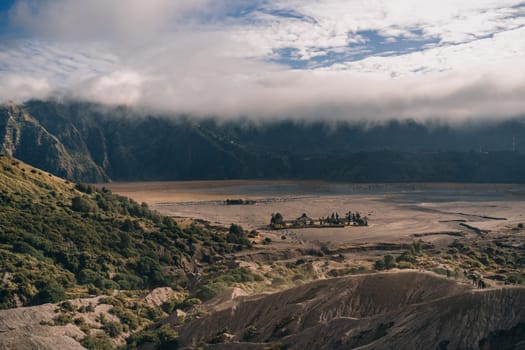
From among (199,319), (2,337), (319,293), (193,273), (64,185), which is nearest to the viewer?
(2,337)

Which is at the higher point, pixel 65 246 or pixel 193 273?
pixel 65 246

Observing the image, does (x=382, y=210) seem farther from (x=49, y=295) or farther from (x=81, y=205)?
(x=49, y=295)

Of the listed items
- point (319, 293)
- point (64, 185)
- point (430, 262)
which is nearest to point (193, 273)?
point (430, 262)

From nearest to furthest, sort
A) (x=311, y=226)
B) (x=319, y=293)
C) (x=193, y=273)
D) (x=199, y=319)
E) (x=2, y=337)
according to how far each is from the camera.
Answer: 1. (x=2, y=337)
2. (x=319, y=293)
3. (x=199, y=319)
4. (x=193, y=273)
5. (x=311, y=226)

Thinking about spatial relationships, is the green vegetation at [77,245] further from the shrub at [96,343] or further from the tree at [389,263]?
the tree at [389,263]

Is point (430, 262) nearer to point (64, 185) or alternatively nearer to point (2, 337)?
point (2, 337)

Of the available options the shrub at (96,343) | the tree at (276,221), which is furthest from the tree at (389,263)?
the tree at (276,221)

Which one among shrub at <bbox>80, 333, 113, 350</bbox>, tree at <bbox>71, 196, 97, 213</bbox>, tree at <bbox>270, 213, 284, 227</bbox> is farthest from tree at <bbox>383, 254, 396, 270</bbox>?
tree at <bbox>71, 196, 97, 213</bbox>
